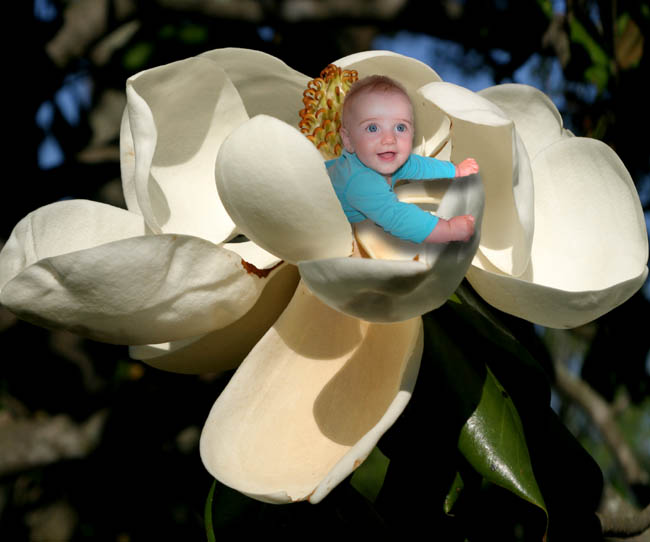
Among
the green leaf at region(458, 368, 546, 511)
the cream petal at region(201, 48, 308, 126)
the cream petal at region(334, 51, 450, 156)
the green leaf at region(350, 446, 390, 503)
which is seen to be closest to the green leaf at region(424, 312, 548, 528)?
the green leaf at region(458, 368, 546, 511)

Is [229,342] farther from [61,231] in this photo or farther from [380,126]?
[380,126]

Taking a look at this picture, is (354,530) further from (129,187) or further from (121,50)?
(121,50)

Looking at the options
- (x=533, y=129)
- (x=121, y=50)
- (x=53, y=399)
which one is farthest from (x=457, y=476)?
(x=121, y=50)

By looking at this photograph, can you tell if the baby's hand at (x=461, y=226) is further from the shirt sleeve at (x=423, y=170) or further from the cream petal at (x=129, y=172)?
the cream petal at (x=129, y=172)

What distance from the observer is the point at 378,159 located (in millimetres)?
708

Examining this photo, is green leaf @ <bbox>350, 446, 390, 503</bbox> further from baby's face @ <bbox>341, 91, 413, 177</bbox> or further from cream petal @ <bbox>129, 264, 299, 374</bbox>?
baby's face @ <bbox>341, 91, 413, 177</bbox>

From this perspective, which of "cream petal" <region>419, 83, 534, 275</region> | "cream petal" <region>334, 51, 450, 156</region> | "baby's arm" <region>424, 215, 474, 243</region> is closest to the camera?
"baby's arm" <region>424, 215, 474, 243</region>

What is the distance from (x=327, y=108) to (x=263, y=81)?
0.63 feet

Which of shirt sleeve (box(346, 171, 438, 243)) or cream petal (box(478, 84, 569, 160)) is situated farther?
cream petal (box(478, 84, 569, 160))

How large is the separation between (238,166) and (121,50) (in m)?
1.69

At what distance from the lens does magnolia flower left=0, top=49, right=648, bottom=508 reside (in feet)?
2.34

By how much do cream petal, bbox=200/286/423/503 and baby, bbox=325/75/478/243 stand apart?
177 millimetres

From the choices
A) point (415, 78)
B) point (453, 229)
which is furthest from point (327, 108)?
point (453, 229)

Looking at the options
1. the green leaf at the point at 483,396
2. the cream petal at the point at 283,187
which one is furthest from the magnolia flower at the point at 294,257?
the green leaf at the point at 483,396
